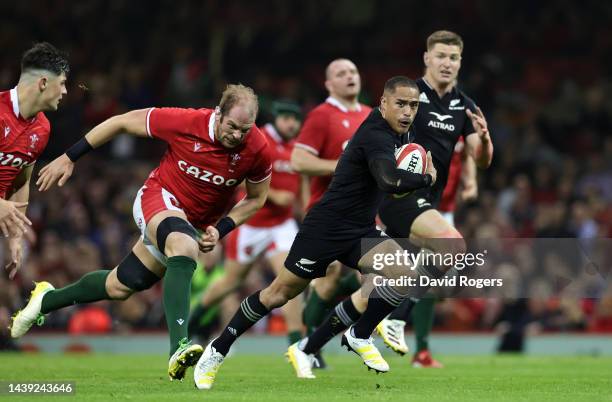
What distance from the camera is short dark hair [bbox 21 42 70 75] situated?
27.8ft

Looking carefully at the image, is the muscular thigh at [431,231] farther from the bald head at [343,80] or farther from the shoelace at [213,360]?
the shoelace at [213,360]

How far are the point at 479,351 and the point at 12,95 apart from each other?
26.3 feet

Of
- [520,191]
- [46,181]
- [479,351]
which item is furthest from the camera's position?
[520,191]

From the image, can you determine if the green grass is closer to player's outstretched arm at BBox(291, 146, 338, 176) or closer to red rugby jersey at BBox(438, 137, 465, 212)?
red rugby jersey at BBox(438, 137, 465, 212)

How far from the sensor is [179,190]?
8.42 metres

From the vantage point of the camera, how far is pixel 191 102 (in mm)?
19203

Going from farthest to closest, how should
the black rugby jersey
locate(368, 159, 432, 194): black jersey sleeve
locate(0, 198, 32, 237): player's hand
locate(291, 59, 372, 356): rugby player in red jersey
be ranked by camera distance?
locate(291, 59, 372, 356): rugby player in red jersey, the black rugby jersey, locate(0, 198, 32, 237): player's hand, locate(368, 159, 432, 194): black jersey sleeve

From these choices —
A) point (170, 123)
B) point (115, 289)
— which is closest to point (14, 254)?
point (115, 289)

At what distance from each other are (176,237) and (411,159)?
1.75m

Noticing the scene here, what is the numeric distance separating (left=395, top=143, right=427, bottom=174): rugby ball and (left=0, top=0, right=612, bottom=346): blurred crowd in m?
8.61

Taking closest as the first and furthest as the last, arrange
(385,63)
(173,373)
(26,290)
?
(173,373) → (26,290) → (385,63)

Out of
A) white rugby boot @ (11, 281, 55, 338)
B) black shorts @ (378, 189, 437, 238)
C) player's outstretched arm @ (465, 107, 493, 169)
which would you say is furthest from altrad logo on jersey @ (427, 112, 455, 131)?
white rugby boot @ (11, 281, 55, 338)

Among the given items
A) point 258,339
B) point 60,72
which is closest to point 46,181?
point 60,72

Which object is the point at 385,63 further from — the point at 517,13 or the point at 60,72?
the point at 60,72
